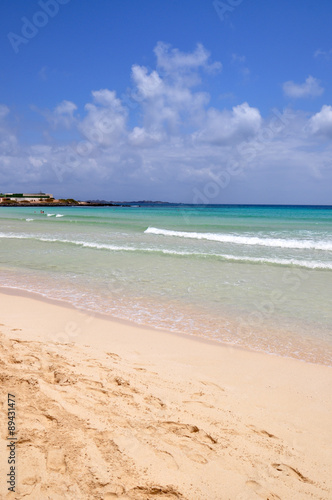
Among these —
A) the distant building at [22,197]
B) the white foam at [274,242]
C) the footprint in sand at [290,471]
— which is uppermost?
the distant building at [22,197]

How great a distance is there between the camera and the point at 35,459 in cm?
257

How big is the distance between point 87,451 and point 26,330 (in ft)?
12.2

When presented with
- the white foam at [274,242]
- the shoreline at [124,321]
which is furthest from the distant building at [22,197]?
the shoreline at [124,321]

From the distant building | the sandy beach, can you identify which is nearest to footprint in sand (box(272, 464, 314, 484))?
the sandy beach

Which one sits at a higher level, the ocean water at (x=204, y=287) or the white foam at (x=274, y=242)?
the white foam at (x=274, y=242)

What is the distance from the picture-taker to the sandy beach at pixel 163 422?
98.1 inches

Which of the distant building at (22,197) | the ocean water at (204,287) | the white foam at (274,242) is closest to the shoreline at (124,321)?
the ocean water at (204,287)

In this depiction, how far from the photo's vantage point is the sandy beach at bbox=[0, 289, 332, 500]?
2.49m

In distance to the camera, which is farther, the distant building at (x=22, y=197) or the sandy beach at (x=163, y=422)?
the distant building at (x=22, y=197)

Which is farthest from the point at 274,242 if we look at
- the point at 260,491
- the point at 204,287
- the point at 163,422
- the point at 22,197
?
the point at 22,197

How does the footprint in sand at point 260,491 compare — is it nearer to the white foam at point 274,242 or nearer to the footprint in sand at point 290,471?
the footprint in sand at point 290,471

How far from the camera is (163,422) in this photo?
3.17 m

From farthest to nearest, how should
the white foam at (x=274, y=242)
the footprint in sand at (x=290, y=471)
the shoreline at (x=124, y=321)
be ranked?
the white foam at (x=274, y=242)
the shoreline at (x=124, y=321)
the footprint in sand at (x=290, y=471)

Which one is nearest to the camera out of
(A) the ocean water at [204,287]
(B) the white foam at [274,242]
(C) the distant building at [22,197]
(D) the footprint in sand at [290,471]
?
(D) the footprint in sand at [290,471]
